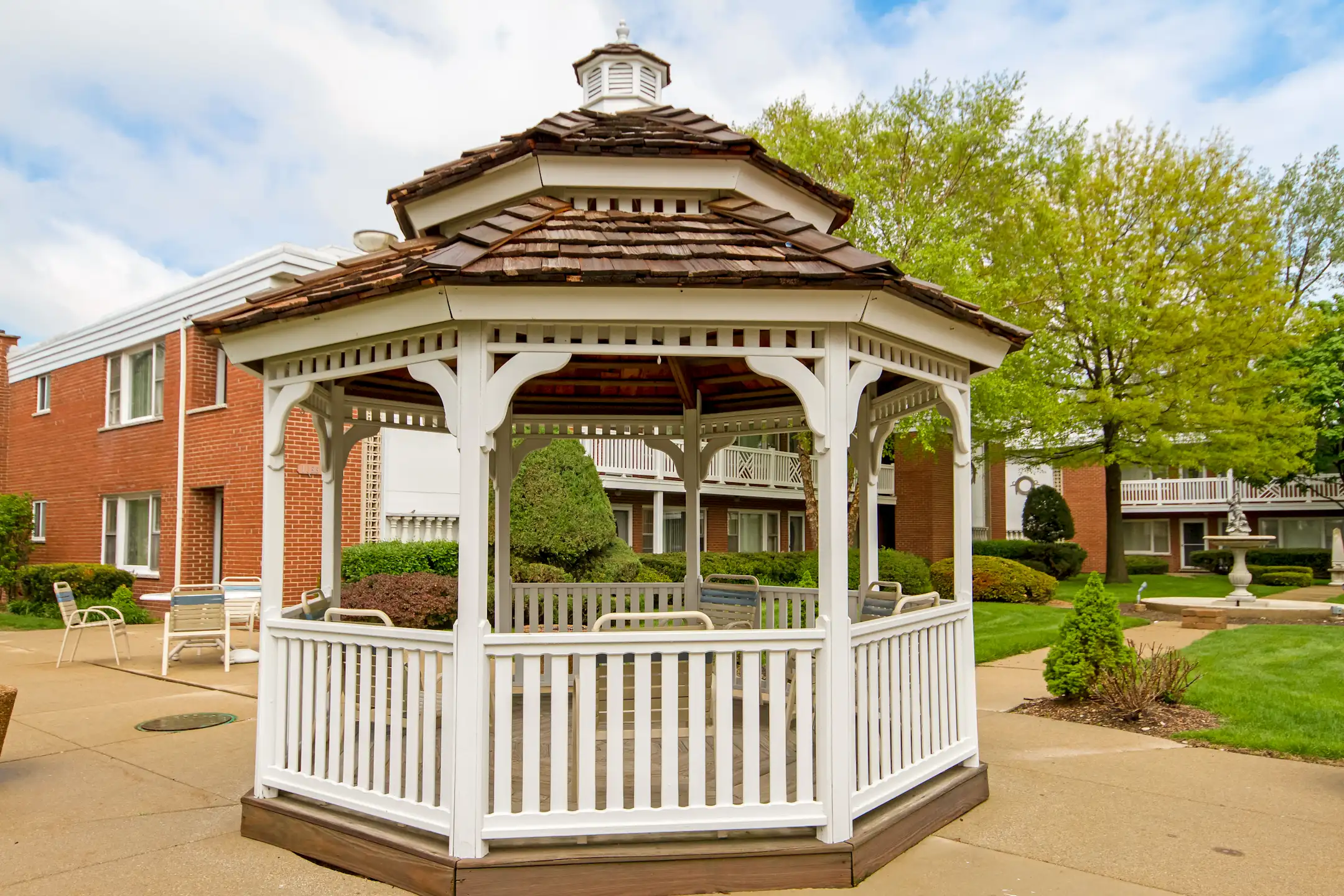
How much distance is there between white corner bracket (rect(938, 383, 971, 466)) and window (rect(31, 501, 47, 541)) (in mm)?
22845

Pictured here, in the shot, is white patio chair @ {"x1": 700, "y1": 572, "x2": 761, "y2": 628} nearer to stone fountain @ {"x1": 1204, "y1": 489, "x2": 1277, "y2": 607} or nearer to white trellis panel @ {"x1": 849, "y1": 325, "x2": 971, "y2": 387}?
white trellis panel @ {"x1": 849, "y1": 325, "x2": 971, "y2": 387}

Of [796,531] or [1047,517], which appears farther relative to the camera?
[1047,517]

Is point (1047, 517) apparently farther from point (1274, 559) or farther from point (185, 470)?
point (185, 470)

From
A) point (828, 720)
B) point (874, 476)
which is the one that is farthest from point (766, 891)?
point (874, 476)

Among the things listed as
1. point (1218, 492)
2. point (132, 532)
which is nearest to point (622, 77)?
point (132, 532)

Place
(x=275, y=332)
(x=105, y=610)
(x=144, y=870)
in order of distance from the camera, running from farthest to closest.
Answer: (x=105, y=610), (x=275, y=332), (x=144, y=870)

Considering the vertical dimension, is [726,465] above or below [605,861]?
above

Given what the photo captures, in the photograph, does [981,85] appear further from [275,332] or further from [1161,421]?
[275,332]

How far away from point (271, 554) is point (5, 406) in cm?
2388

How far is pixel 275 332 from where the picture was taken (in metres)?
5.56

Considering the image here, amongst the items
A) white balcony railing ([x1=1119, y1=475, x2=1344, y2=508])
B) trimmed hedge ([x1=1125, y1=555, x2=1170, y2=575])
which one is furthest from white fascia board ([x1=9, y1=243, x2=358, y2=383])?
white balcony railing ([x1=1119, y1=475, x2=1344, y2=508])

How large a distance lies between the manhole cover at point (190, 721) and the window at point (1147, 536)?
3715 centimetres

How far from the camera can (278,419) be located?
5730 mm

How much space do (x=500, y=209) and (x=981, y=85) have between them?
16515mm
